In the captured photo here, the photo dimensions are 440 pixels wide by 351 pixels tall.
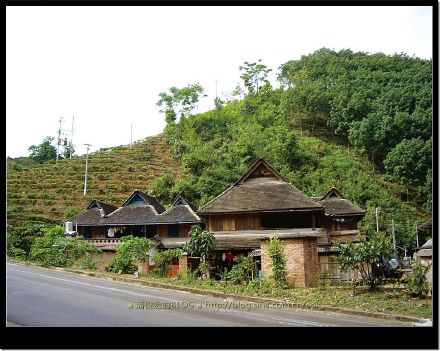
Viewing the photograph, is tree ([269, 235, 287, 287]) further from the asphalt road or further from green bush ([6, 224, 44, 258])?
green bush ([6, 224, 44, 258])

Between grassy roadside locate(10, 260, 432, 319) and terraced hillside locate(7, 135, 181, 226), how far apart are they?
287 centimetres

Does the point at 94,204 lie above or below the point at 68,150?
below

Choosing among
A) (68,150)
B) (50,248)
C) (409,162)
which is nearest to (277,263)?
(409,162)

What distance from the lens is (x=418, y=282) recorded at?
853 centimetres

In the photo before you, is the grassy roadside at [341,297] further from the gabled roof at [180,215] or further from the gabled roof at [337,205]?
the gabled roof at [337,205]

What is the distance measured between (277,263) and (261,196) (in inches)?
197

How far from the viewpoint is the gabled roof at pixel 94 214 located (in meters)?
17.9

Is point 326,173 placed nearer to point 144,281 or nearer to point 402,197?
point 402,197

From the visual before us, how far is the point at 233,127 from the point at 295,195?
12.1m

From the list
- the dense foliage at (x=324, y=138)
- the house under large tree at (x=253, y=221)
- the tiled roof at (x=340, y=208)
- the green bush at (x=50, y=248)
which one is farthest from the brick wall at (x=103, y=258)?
the tiled roof at (x=340, y=208)

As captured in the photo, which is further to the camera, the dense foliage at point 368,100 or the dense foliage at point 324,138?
the dense foliage at point 324,138

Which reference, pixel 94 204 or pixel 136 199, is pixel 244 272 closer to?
pixel 94 204

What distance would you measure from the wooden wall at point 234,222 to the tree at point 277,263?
4.41 meters

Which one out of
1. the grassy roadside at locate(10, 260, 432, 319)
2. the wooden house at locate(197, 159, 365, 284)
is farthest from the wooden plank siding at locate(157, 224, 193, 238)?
the grassy roadside at locate(10, 260, 432, 319)
